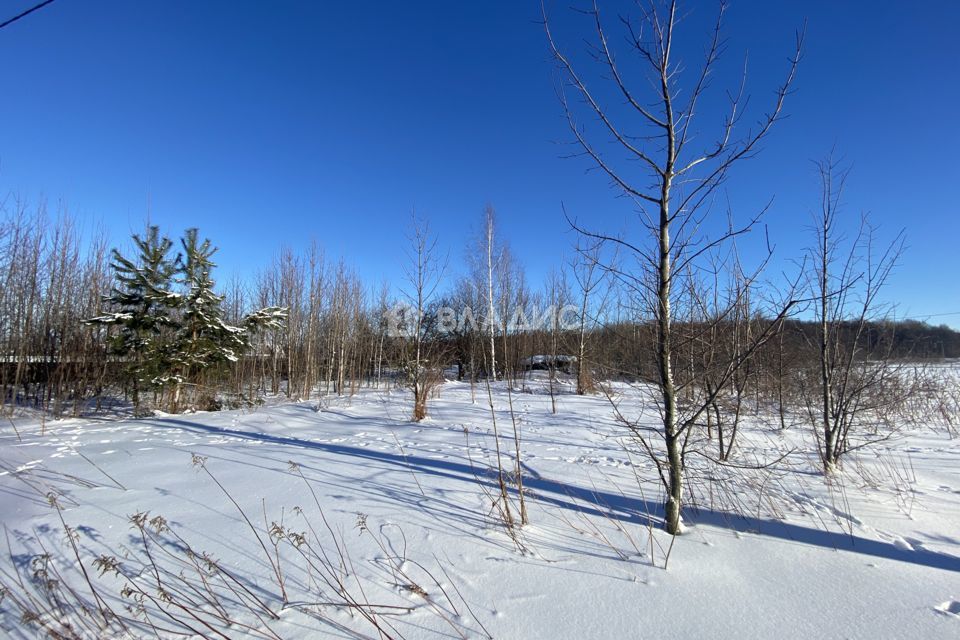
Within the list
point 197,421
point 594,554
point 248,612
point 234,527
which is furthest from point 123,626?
point 197,421

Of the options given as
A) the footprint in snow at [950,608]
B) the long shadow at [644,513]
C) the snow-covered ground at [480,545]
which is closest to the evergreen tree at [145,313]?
the snow-covered ground at [480,545]

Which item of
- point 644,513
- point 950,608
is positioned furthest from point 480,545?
point 950,608

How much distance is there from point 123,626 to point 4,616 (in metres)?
0.76

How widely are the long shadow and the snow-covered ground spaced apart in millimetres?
20

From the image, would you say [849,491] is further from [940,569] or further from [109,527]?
[109,527]

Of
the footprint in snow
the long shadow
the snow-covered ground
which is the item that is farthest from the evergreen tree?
the footprint in snow

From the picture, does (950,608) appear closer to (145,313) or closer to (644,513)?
(644,513)

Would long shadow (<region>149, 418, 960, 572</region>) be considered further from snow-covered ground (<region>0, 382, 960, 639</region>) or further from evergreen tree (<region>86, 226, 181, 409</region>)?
evergreen tree (<region>86, 226, 181, 409</region>)

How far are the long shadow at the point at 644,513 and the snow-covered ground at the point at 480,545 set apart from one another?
20 mm

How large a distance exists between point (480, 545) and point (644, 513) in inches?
58.6

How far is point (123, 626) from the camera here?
1.72 metres

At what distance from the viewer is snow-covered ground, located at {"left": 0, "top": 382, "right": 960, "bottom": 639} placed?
188cm

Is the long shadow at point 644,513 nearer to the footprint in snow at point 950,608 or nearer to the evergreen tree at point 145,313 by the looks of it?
the footprint in snow at point 950,608

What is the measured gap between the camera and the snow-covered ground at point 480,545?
6.16ft
